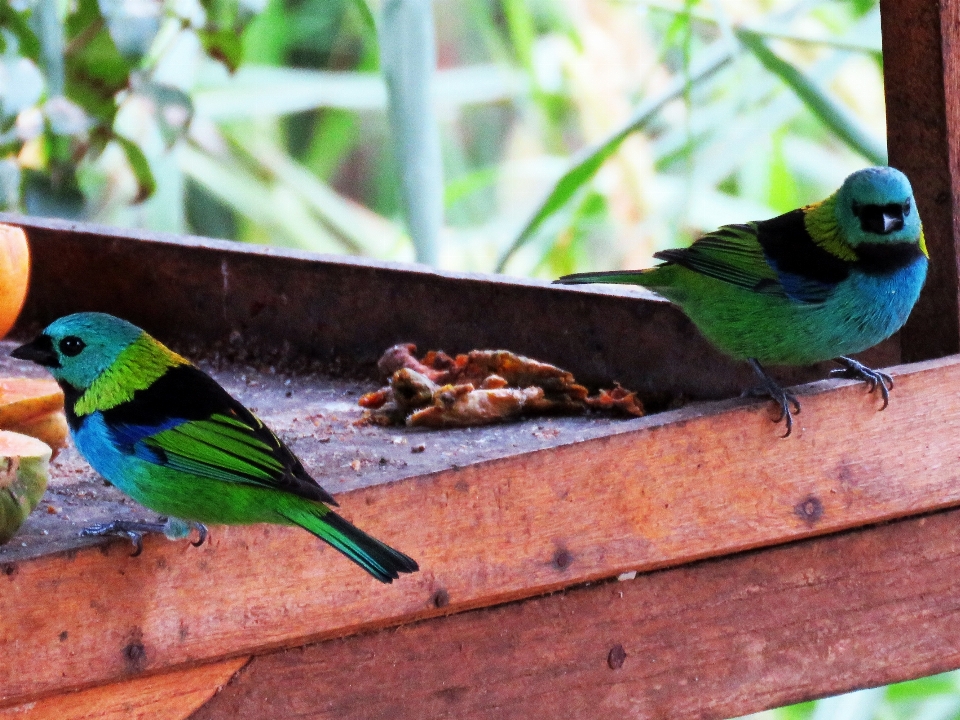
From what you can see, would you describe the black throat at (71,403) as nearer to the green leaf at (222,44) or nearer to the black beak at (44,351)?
the black beak at (44,351)

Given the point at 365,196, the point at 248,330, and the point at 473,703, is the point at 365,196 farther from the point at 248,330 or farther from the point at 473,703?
the point at 473,703

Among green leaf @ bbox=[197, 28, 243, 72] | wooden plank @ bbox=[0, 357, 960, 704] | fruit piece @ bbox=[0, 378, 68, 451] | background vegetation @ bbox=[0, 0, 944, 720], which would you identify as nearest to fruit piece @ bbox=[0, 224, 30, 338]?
fruit piece @ bbox=[0, 378, 68, 451]

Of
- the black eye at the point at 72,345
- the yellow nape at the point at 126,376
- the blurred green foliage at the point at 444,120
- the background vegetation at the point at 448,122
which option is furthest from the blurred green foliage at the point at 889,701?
the black eye at the point at 72,345

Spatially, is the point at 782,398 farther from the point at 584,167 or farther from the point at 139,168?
the point at 139,168

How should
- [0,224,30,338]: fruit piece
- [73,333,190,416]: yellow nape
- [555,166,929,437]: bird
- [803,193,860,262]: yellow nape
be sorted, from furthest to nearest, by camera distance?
1. [0,224,30,338]: fruit piece
2. [803,193,860,262]: yellow nape
3. [555,166,929,437]: bird
4. [73,333,190,416]: yellow nape

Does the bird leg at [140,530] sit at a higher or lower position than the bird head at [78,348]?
lower

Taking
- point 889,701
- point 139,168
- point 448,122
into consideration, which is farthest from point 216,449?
point 448,122

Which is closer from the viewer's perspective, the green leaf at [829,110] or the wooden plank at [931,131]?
the wooden plank at [931,131]

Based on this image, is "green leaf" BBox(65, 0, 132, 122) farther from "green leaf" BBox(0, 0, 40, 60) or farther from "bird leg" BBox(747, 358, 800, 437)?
"bird leg" BBox(747, 358, 800, 437)

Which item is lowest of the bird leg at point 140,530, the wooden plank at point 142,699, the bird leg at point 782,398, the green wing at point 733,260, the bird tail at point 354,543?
the wooden plank at point 142,699
